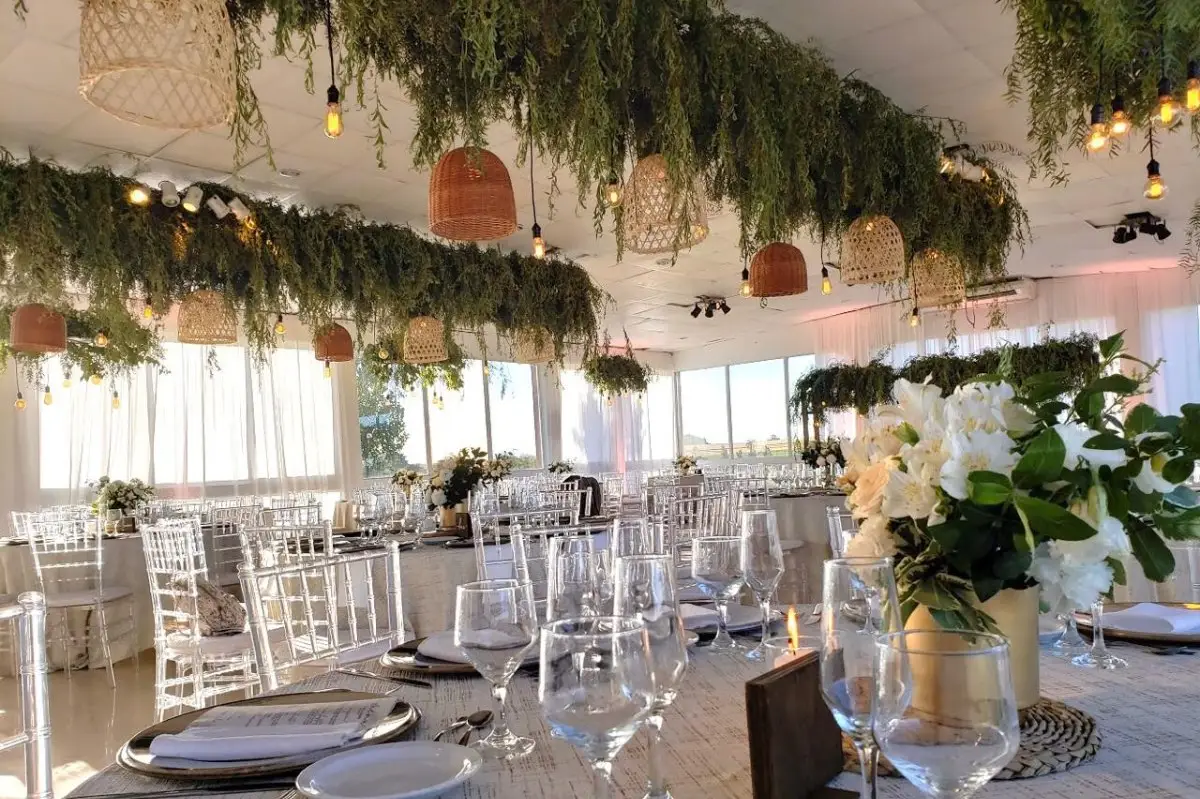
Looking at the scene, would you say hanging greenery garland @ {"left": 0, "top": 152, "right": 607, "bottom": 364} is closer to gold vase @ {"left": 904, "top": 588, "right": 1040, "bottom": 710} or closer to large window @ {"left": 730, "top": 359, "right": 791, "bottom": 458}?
gold vase @ {"left": 904, "top": 588, "right": 1040, "bottom": 710}

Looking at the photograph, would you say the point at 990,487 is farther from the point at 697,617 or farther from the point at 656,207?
the point at 656,207

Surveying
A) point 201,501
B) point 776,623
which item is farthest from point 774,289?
point 201,501

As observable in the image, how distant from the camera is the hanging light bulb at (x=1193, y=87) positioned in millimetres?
3201

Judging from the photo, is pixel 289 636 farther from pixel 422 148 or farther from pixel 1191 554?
pixel 1191 554

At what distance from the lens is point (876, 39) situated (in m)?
4.57

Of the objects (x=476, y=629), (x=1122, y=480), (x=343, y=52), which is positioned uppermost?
(x=343, y=52)

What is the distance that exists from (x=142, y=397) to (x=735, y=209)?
7815 millimetres

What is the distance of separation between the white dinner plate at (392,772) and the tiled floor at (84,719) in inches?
115

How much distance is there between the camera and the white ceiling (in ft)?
14.0

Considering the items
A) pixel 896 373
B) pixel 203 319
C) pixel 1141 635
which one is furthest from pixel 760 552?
pixel 896 373

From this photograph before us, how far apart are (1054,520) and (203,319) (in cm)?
545

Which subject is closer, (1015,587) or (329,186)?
(1015,587)

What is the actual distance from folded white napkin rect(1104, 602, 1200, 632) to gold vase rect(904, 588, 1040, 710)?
73 centimetres

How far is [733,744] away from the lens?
3.91 feet
